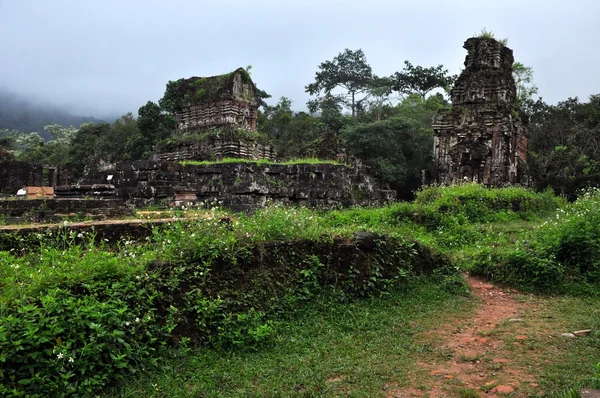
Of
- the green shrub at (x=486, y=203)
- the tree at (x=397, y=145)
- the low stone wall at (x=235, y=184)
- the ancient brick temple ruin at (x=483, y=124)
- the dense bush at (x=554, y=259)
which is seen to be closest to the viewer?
the dense bush at (x=554, y=259)

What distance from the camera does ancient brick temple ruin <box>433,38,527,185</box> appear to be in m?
18.1

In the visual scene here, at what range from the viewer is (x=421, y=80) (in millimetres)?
46281

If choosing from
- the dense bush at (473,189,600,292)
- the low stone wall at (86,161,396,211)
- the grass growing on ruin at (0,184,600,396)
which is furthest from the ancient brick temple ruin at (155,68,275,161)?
the dense bush at (473,189,600,292)

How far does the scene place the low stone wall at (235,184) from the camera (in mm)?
11367

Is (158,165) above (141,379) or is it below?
above

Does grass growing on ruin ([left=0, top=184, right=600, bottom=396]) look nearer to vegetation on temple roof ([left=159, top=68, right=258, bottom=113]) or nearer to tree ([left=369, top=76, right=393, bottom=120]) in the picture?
vegetation on temple roof ([left=159, top=68, right=258, bottom=113])

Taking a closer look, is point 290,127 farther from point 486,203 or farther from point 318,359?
point 318,359

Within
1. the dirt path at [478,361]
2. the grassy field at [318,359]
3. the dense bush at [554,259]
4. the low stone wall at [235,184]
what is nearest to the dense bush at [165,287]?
the grassy field at [318,359]

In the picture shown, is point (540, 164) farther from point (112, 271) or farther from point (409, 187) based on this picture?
point (112, 271)

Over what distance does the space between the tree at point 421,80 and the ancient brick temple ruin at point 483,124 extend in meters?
27.4

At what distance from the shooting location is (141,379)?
3.80 meters

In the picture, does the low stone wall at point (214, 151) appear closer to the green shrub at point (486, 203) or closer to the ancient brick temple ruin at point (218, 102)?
the ancient brick temple ruin at point (218, 102)

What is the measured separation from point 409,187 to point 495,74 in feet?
40.0

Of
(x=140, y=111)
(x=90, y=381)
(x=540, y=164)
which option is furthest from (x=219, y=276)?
(x=140, y=111)
